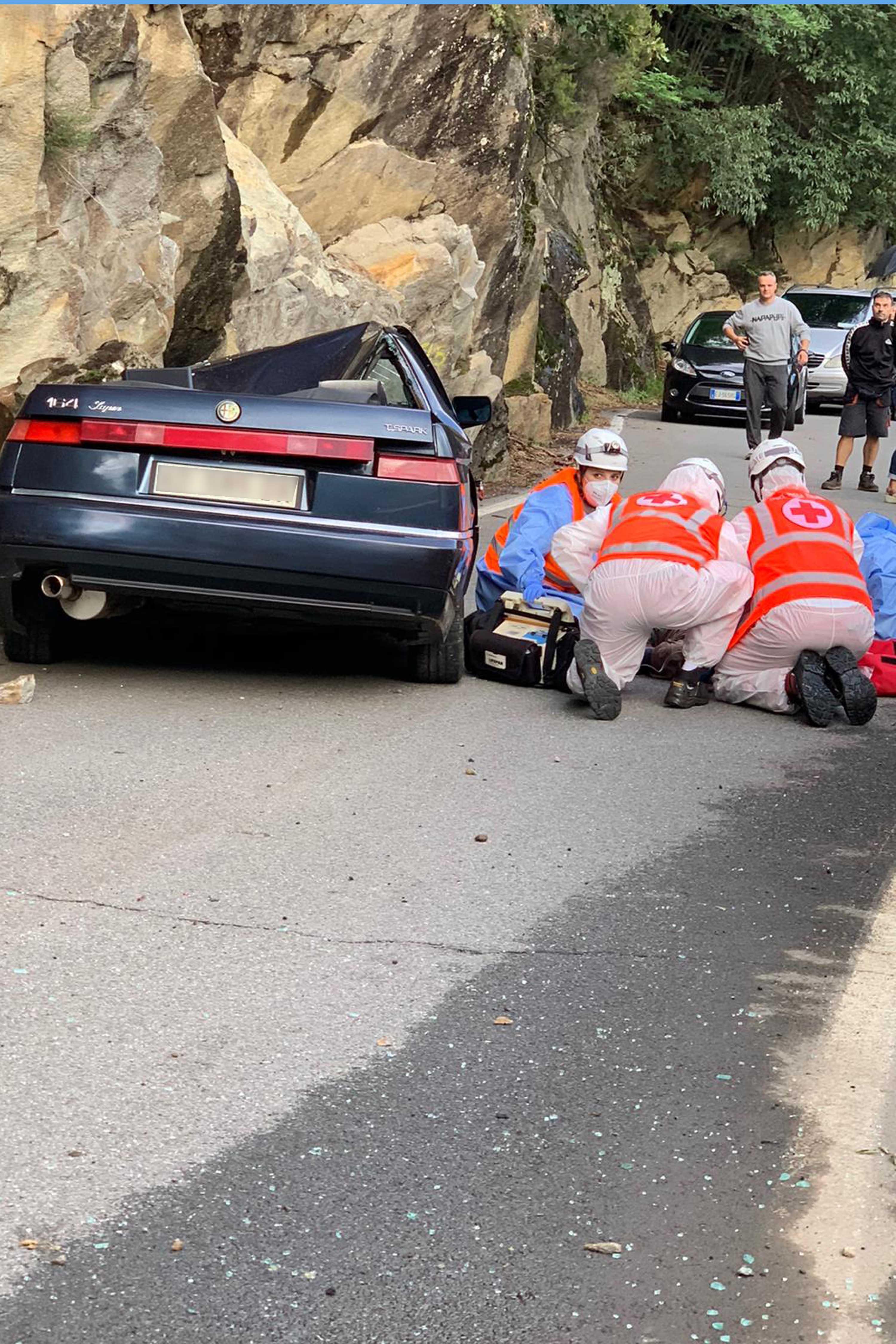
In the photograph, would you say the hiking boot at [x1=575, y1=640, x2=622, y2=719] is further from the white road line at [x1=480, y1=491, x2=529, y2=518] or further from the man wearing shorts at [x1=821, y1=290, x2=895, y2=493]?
the man wearing shorts at [x1=821, y1=290, x2=895, y2=493]

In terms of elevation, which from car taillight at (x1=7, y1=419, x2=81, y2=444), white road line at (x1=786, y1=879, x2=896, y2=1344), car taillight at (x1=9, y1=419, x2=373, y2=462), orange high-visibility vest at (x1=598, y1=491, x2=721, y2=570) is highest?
car taillight at (x1=9, y1=419, x2=373, y2=462)

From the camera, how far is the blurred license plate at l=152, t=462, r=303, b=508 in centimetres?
727

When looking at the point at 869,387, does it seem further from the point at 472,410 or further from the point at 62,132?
the point at 62,132

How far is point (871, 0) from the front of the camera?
5652 millimetres

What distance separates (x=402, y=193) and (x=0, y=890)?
14.0m

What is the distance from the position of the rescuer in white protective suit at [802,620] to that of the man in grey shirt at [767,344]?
10.5m

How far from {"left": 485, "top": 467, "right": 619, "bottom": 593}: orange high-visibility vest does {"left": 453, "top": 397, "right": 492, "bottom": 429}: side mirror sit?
43 centimetres

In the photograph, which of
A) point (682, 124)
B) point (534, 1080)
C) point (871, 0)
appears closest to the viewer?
point (534, 1080)

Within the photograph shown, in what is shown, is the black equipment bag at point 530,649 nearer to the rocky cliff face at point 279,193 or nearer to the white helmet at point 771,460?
the white helmet at point 771,460

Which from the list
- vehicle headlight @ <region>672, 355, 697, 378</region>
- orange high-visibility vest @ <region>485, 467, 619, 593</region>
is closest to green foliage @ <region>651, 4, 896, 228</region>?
vehicle headlight @ <region>672, 355, 697, 378</region>

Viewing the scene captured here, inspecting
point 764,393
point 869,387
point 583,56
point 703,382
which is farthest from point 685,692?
point 703,382

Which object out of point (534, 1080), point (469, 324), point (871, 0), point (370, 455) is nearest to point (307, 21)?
point (469, 324)

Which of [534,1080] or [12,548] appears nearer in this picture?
[534,1080]

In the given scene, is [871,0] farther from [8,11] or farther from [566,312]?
[566,312]
